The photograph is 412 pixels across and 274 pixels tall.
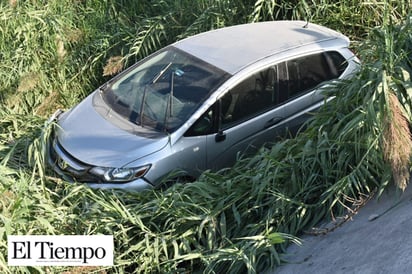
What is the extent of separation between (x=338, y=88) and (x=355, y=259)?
168cm

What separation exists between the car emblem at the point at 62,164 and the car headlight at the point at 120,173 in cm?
30

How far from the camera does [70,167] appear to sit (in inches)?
208

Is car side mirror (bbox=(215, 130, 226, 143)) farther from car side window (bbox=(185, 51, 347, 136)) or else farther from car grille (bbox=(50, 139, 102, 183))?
car grille (bbox=(50, 139, 102, 183))

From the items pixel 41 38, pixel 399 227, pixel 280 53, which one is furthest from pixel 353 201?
pixel 41 38

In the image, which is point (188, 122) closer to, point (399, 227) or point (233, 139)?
point (233, 139)

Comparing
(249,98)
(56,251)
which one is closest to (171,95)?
(249,98)

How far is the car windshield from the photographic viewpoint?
551 cm

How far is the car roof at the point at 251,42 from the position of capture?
5.81 meters

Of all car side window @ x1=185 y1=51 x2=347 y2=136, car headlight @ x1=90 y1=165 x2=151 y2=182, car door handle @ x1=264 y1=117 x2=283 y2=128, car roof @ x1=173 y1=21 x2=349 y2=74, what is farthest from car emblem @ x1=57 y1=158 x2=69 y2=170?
car door handle @ x1=264 y1=117 x2=283 y2=128

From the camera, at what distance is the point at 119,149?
208 inches

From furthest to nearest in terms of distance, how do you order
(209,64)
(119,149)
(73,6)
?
(73,6)
(209,64)
(119,149)

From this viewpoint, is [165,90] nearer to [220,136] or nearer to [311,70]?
[220,136]

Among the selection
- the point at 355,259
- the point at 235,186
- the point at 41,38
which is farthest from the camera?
the point at 41,38

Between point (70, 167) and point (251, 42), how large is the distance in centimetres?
222
